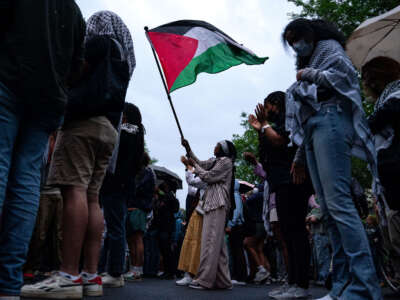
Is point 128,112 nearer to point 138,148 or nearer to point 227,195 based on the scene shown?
point 138,148

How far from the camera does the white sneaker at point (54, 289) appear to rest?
2.53 metres

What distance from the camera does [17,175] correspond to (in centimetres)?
208

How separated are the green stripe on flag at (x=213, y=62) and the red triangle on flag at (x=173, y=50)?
91 millimetres

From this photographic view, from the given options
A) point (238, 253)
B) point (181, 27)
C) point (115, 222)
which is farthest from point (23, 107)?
point (238, 253)

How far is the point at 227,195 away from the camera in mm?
5699

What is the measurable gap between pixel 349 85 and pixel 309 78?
0.27 metres

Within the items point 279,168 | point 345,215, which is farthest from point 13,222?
point 279,168

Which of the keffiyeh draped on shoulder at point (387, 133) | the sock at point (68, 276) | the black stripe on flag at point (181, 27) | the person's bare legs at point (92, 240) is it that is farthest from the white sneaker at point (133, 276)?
the keffiyeh draped on shoulder at point (387, 133)

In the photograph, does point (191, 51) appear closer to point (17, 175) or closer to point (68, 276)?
point (68, 276)

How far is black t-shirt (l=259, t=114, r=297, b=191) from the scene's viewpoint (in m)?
3.87

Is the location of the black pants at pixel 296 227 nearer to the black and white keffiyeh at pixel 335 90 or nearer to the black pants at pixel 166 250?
the black and white keffiyeh at pixel 335 90

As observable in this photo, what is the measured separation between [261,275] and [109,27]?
5.31 meters

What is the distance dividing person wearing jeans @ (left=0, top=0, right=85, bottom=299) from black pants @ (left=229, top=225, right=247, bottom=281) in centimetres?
537

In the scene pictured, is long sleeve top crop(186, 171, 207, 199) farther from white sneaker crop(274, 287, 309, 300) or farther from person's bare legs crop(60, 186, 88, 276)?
person's bare legs crop(60, 186, 88, 276)
